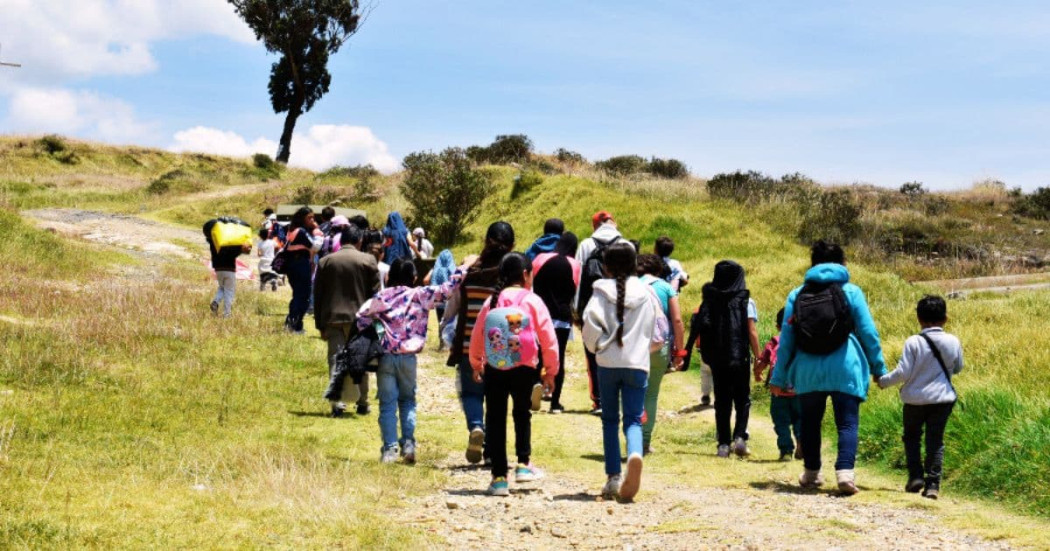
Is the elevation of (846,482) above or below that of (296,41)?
below

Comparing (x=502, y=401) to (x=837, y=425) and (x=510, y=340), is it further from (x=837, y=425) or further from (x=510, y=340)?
(x=837, y=425)

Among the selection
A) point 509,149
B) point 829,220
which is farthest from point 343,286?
point 509,149

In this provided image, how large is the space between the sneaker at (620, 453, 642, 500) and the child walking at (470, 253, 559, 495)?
0.75 m

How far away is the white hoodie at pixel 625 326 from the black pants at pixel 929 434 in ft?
7.12

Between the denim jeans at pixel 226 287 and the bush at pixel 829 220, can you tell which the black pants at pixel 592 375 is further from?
the bush at pixel 829 220

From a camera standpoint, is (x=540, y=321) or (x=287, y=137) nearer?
(x=540, y=321)

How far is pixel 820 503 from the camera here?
22.8 feet

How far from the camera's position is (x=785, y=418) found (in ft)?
30.2

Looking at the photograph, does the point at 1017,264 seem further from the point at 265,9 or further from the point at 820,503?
the point at 265,9

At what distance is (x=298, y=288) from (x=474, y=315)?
692 centimetres

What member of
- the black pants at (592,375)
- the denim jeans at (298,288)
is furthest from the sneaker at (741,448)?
the denim jeans at (298,288)

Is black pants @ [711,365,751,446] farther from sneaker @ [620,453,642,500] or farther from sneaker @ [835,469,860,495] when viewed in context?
sneaker @ [620,453,642,500]

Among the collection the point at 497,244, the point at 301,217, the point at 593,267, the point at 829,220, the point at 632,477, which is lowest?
the point at 632,477

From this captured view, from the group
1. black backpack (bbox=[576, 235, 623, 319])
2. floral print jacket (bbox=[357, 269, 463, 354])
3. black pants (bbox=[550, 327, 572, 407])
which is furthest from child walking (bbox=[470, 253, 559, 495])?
black pants (bbox=[550, 327, 572, 407])
